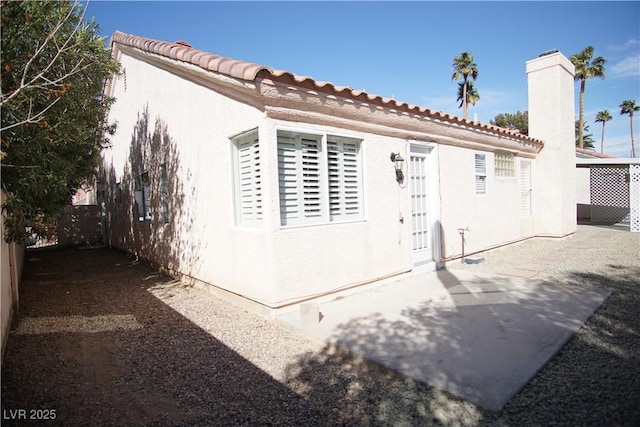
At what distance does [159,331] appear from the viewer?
519 centimetres

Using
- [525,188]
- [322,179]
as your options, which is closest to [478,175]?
[525,188]

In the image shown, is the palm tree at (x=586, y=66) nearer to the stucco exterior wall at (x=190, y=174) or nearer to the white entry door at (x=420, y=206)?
the white entry door at (x=420, y=206)

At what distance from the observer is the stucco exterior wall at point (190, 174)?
18.8ft

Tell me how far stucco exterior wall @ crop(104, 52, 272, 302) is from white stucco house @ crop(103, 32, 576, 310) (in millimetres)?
36

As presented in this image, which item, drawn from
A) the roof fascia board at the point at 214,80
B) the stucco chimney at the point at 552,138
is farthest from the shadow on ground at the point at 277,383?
the stucco chimney at the point at 552,138

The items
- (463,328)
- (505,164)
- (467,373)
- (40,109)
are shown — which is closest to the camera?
(467,373)

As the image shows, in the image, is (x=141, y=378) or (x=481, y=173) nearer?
(x=141, y=378)

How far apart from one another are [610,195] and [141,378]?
21.8 metres

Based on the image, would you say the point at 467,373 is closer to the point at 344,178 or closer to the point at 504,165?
the point at 344,178

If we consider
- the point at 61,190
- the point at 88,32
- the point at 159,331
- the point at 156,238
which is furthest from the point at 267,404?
the point at 156,238

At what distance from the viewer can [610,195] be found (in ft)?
59.4

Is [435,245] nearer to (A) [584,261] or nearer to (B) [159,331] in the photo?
(A) [584,261]

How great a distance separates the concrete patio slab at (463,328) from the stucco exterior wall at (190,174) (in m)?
1.43

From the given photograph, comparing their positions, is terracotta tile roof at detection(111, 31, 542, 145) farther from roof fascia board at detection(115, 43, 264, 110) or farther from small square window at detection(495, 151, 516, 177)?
small square window at detection(495, 151, 516, 177)
